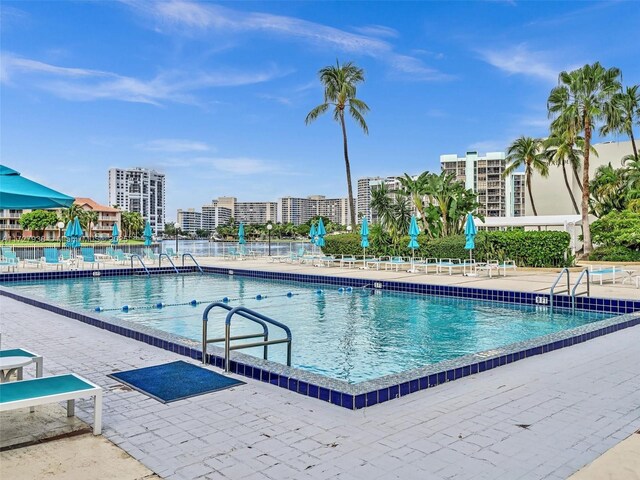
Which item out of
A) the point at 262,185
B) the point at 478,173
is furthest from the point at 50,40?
the point at 478,173

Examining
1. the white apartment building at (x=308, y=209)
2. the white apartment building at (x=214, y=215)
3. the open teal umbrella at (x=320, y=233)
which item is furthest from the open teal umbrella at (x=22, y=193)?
the white apartment building at (x=214, y=215)

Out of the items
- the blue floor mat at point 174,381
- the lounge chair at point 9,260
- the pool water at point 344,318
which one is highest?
the lounge chair at point 9,260

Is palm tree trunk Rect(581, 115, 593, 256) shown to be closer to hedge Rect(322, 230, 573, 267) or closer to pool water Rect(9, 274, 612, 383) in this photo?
hedge Rect(322, 230, 573, 267)

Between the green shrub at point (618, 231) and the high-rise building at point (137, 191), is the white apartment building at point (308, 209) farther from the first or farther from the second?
the green shrub at point (618, 231)

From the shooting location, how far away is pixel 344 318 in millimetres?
9977

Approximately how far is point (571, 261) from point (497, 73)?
18.0 m

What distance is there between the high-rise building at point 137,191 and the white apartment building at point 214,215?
20803 mm

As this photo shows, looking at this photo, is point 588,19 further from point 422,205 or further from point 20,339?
point 20,339

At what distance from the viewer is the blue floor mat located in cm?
430

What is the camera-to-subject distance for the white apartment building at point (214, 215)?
6551 inches

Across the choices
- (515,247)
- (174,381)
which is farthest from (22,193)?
(515,247)

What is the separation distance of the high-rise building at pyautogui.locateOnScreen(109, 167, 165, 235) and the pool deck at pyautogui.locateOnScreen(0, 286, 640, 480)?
137274 millimetres

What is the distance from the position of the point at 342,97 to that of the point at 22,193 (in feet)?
79.0

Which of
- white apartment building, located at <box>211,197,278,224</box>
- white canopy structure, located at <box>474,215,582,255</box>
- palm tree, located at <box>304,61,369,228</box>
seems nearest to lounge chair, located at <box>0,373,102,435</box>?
white canopy structure, located at <box>474,215,582,255</box>
